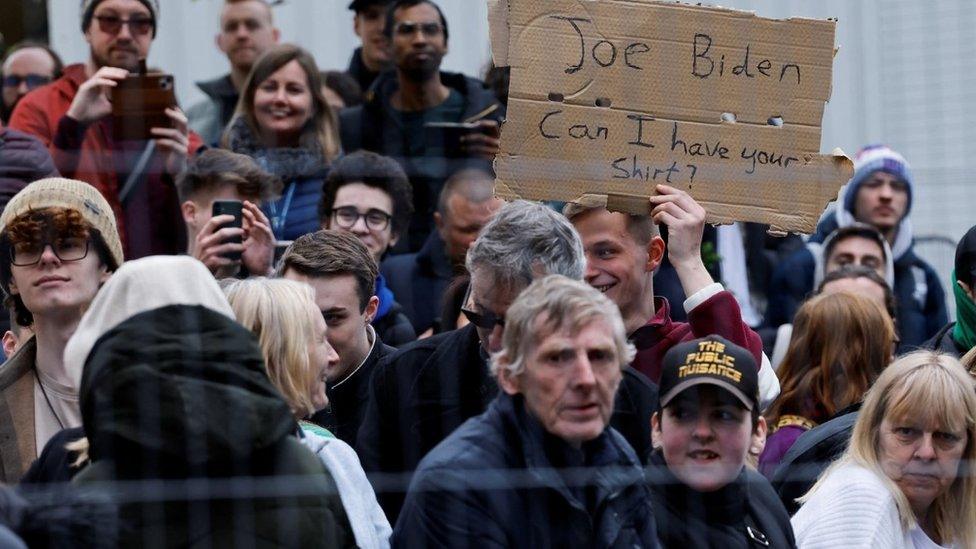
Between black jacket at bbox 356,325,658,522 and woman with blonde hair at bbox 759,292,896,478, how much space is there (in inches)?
37.6

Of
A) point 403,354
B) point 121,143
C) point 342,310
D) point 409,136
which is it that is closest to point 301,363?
point 403,354

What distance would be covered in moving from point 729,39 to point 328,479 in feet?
4.97

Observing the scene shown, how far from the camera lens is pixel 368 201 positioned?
215 inches

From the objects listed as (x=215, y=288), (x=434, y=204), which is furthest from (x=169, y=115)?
(x=215, y=288)

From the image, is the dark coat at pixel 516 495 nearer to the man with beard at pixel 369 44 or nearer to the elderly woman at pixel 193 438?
the elderly woman at pixel 193 438

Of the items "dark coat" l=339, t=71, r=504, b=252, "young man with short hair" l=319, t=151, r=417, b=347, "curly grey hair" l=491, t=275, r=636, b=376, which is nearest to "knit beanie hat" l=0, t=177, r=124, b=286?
"curly grey hair" l=491, t=275, r=636, b=376

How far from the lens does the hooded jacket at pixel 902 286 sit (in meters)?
6.52

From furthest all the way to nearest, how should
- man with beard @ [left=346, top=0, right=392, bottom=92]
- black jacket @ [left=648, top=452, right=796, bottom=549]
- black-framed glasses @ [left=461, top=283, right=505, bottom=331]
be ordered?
1. man with beard @ [left=346, top=0, right=392, bottom=92]
2. black-framed glasses @ [left=461, top=283, right=505, bottom=331]
3. black jacket @ [left=648, top=452, right=796, bottom=549]

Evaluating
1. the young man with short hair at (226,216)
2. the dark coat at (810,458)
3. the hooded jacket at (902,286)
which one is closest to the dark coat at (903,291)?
the hooded jacket at (902,286)

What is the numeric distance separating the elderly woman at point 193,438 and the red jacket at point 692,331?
1317mm

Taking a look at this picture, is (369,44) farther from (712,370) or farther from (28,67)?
(712,370)

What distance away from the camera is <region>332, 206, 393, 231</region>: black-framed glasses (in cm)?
540

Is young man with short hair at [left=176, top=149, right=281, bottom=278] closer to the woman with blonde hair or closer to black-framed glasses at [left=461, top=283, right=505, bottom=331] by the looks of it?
black-framed glasses at [left=461, top=283, right=505, bottom=331]

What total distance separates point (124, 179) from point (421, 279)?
40.0 inches
